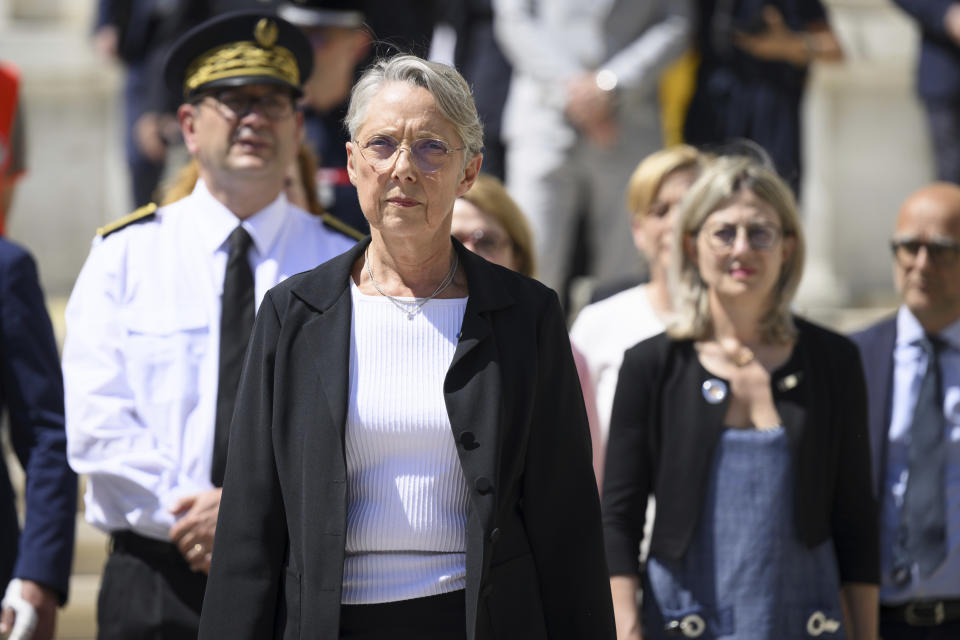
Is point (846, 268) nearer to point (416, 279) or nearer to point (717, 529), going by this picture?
point (717, 529)

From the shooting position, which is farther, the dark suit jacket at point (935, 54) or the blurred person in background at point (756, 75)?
the dark suit jacket at point (935, 54)

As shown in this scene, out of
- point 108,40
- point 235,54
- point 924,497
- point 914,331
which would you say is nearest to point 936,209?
point 914,331

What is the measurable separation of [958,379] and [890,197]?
612 centimetres

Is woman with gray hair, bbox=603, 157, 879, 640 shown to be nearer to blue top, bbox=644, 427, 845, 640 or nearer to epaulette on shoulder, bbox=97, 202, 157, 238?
blue top, bbox=644, 427, 845, 640

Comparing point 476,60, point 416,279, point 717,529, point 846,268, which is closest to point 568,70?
point 476,60

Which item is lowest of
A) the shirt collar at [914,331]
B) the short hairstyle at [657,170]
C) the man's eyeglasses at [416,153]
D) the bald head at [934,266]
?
the shirt collar at [914,331]

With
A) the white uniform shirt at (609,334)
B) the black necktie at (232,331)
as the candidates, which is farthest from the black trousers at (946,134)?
the black necktie at (232,331)

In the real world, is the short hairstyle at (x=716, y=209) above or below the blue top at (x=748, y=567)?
above

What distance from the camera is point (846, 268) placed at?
10375 millimetres

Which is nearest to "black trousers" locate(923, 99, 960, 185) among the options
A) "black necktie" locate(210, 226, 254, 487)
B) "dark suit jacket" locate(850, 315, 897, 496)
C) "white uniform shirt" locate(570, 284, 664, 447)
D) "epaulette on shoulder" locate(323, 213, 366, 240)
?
"dark suit jacket" locate(850, 315, 897, 496)

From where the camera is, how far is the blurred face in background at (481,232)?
15.3 ft

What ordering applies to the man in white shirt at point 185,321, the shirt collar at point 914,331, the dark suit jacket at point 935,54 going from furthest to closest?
the dark suit jacket at point 935,54
the shirt collar at point 914,331
the man in white shirt at point 185,321

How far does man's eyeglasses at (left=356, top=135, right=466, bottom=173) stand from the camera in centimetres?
297

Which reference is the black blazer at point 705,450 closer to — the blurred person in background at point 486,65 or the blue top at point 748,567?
the blue top at point 748,567
